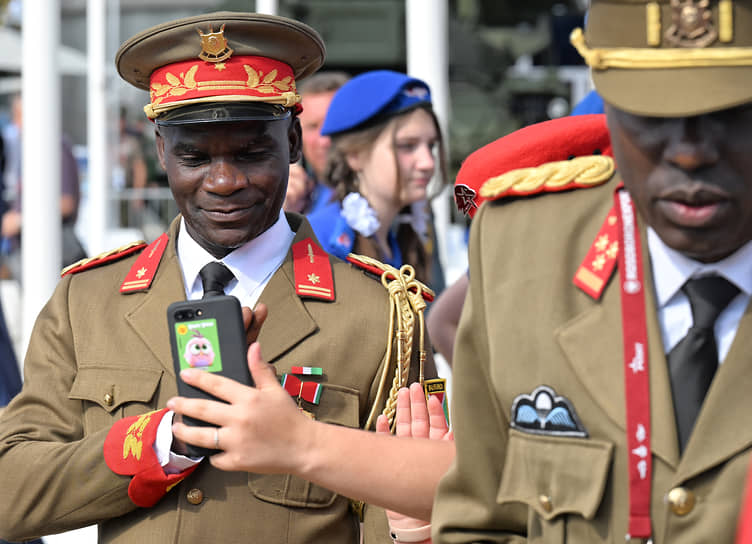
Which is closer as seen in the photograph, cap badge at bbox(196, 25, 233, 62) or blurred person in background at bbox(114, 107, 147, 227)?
cap badge at bbox(196, 25, 233, 62)

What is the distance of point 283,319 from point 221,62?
0.59m

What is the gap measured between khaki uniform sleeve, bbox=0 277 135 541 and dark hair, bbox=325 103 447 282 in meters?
1.97

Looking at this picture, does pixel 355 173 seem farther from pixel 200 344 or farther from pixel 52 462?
pixel 200 344

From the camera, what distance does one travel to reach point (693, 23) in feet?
4.65

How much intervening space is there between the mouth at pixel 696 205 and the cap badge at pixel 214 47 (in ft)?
4.32

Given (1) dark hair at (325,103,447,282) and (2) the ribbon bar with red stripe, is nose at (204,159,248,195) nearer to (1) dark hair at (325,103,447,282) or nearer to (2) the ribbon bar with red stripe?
(2) the ribbon bar with red stripe

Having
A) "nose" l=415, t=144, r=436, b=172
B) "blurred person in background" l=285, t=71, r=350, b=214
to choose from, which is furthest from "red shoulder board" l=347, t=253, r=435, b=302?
"blurred person in background" l=285, t=71, r=350, b=214

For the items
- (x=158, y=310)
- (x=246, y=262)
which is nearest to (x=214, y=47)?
(x=246, y=262)

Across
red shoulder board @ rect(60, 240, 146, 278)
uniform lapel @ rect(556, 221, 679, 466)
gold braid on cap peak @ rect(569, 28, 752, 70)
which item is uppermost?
gold braid on cap peak @ rect(569, 28, 752, 70)

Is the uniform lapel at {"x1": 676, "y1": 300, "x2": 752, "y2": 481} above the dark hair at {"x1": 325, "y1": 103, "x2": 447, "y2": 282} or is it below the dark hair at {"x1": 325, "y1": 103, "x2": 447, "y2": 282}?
below

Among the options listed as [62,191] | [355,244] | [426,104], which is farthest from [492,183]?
[62,191]

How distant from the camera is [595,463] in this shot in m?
1.55

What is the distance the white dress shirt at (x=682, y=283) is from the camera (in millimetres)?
1499

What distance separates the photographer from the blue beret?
4.38 m
